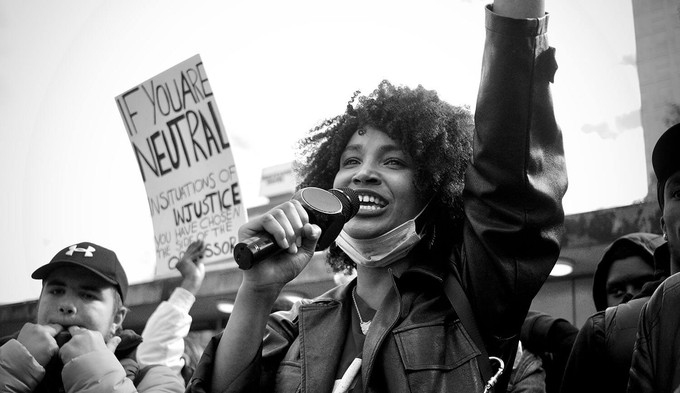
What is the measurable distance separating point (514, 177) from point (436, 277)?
0.35 meters

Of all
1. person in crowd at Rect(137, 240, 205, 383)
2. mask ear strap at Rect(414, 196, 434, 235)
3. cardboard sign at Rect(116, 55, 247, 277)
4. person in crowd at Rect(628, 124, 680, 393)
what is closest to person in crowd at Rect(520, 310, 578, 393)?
mask ear strap at Rect(414, 196, 434, 235)

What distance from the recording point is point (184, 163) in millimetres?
5727

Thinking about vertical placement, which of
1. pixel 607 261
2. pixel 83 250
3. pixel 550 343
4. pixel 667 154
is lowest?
pixel 550 343

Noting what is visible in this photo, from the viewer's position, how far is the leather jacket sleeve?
77.8 inches

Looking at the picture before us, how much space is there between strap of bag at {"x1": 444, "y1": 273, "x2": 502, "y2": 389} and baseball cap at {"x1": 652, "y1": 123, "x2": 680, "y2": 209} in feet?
2.56

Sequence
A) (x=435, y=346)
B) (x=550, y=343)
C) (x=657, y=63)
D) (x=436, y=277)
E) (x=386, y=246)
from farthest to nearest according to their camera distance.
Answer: (x=657, y=63) → (x=550, y=343) → (x=386, y=246) → (x=436, y=277) → (x=435, y=346)

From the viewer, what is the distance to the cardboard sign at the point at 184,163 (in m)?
5.39

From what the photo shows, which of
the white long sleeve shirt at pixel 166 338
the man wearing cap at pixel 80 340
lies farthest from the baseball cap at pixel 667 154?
the white long sleeve shirt at pixel 166 338

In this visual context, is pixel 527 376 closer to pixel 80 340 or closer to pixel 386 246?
pixel 386 246

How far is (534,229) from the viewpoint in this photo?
2.01 meters

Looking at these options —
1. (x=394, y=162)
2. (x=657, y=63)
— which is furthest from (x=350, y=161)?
(x=657, y=63)

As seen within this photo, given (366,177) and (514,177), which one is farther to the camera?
(366,177)

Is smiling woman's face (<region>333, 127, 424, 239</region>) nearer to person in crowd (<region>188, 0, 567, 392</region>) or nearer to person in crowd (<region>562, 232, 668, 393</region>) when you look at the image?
person in crowd (<region>188, 0, 567, 392</region>)

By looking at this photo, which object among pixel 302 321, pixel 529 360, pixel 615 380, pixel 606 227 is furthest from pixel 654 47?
pixel 302 321
